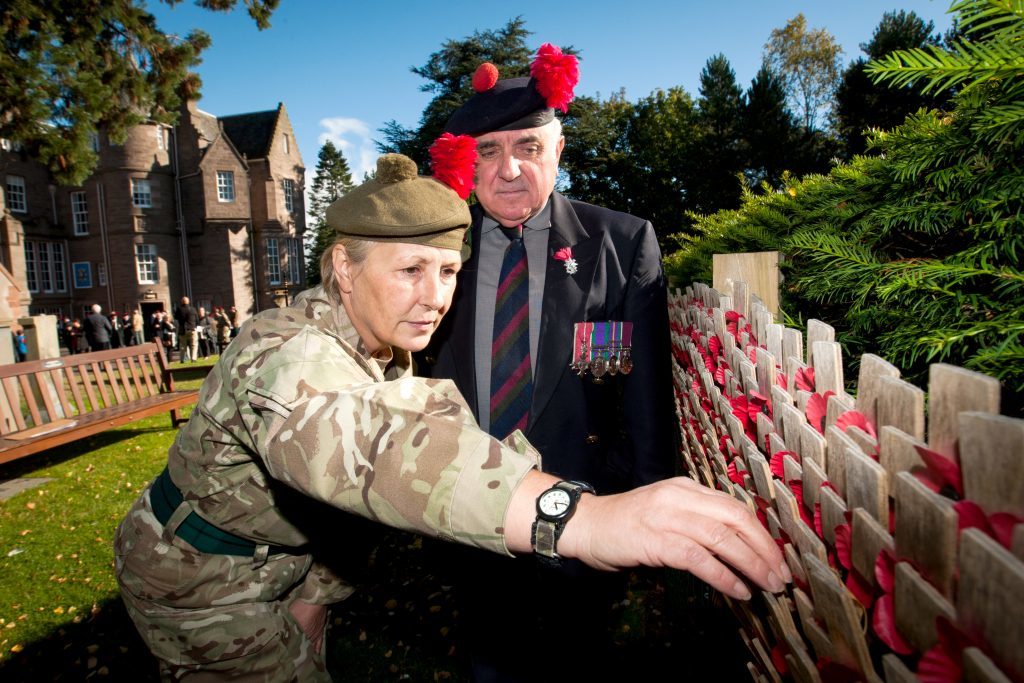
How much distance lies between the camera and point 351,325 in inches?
74.9

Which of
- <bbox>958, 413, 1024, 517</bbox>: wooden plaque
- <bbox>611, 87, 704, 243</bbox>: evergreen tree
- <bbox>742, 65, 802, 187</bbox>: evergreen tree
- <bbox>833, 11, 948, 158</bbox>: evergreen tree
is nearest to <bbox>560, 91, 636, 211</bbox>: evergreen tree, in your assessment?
<bbox>611, 87, 704, 243</bbox>: evergreen tree

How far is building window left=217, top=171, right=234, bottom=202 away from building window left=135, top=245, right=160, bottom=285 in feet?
17.7

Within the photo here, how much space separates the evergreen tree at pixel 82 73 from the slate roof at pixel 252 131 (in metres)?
29.2

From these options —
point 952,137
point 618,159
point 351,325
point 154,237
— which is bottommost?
point 351,325

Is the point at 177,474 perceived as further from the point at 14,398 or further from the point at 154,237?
the point at 154,237

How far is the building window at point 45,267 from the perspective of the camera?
34469 mm

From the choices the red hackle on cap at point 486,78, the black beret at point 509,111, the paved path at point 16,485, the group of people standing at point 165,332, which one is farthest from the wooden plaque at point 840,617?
the group of people standing at point 165,332

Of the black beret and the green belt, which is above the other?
the black beret

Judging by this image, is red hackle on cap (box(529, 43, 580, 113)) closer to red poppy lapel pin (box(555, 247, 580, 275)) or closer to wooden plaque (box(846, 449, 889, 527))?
red poppy lapel pin (box(555, 247, 580, 275))

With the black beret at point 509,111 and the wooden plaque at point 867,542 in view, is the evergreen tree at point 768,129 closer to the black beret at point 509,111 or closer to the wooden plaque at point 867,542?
the black beret at point 509,111

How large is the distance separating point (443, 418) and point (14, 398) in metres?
7.64

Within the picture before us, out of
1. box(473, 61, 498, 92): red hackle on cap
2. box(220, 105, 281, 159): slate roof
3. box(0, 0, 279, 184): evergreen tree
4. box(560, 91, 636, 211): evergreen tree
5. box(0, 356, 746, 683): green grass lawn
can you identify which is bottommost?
box(0, 356, 746, 683): green grass lawn

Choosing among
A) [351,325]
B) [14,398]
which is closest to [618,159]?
[14,398]

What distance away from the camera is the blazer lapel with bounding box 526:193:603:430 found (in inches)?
100
